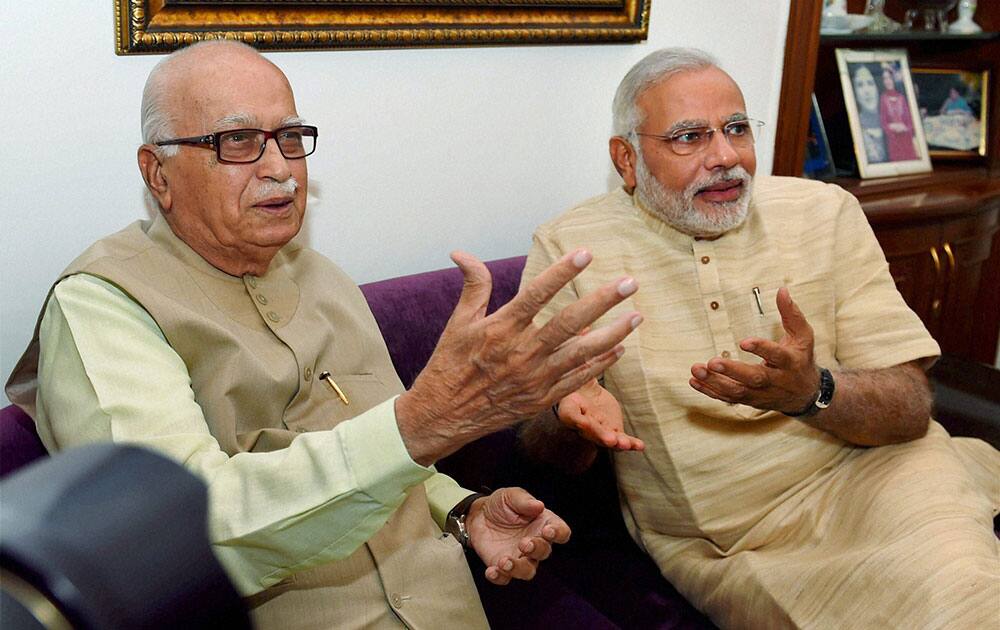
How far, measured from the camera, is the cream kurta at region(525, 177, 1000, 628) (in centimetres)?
178

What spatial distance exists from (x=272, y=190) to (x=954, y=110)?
3.16 meters

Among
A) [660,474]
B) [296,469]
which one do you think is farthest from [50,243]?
[660,474]

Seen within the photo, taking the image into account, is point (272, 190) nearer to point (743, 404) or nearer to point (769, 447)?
point (743, 404)

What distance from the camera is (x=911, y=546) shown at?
1.72 meters

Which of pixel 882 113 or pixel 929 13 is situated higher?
pixel 929 13

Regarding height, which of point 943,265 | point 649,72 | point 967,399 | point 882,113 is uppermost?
point 649,72

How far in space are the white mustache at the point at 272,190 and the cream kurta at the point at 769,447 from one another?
0.65 meters

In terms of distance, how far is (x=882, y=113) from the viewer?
356cm

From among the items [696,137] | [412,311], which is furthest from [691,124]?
[412,311]

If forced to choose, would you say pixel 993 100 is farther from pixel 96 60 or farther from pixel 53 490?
pixel 53 490

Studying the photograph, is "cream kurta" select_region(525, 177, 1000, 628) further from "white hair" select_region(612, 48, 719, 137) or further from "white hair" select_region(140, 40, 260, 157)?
"white hair" select_region(140, 40, 260, 157)

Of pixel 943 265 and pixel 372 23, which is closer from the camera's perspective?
pixel 372 23

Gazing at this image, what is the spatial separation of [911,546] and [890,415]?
0.29 meters

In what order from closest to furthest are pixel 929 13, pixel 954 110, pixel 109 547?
pixel 109 547 < pixel 929 13 < pixel 954 110
